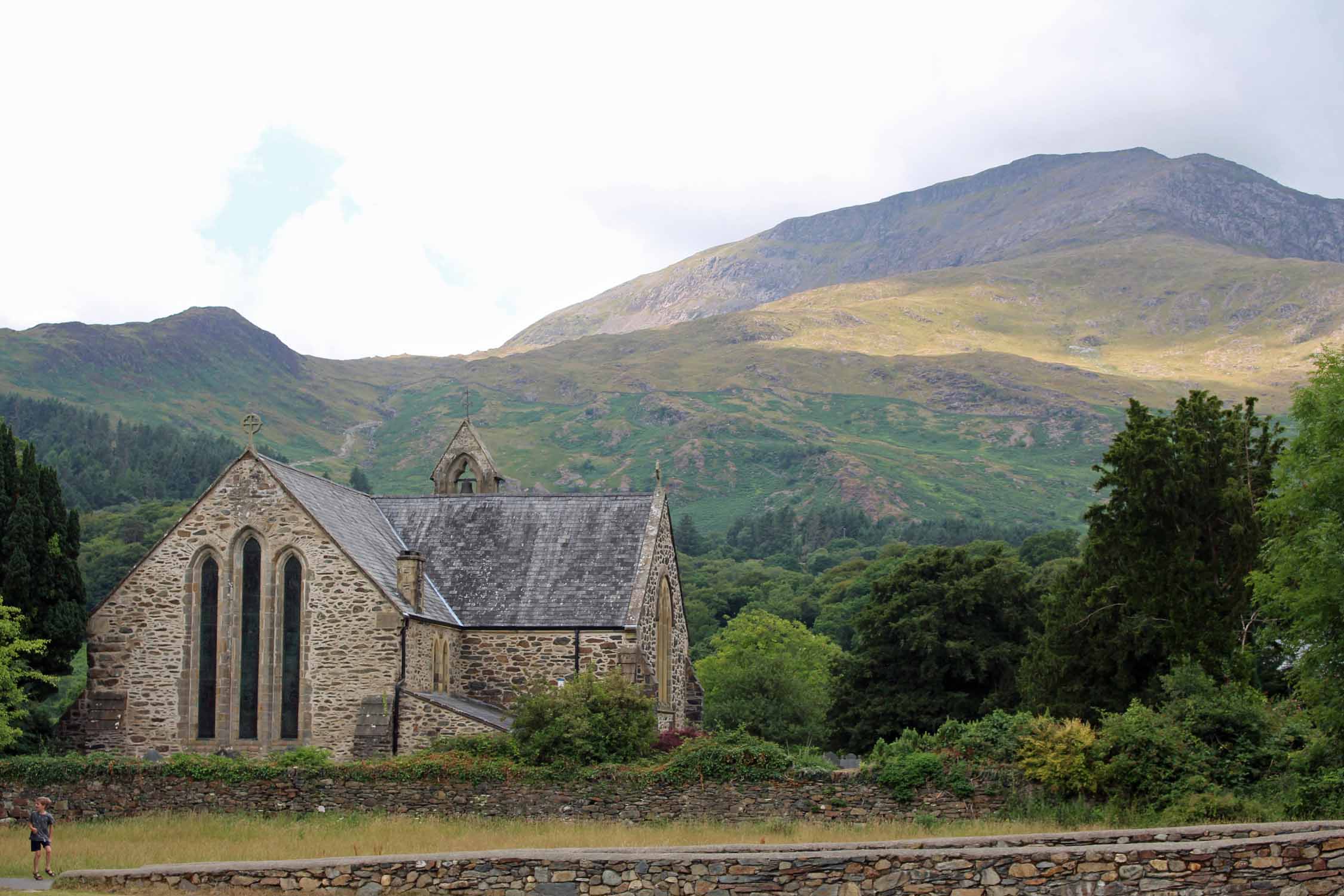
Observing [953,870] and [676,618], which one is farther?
[676,618]

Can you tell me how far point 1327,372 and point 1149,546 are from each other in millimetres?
7459

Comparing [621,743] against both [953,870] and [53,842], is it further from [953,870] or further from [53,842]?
[953,870]

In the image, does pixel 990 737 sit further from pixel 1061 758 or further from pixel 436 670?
pixel 436 670

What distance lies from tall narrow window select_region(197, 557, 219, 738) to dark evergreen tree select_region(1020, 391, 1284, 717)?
76.9 ft

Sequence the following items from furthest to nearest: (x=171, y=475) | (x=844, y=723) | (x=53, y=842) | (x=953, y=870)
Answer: (x=171, y=475), (x=844, y=723), (x=53, y=842), (x=953, y=870)

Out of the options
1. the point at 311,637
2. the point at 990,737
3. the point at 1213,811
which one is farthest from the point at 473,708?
the point at 1213,811

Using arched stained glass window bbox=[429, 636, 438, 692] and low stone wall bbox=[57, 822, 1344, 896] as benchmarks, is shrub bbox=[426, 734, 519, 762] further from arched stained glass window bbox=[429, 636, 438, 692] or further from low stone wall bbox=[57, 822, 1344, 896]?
low stone wall bbox=[57, 822, 1344, 896]

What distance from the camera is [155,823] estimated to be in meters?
27.3

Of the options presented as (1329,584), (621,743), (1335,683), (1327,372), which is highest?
(1327,372)

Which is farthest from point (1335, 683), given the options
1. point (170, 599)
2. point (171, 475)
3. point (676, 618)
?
point (171, 475)

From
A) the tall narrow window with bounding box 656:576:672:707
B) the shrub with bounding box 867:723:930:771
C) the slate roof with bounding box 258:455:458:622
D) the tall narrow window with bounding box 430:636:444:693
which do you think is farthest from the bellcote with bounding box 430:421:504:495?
the shrub with bounding box 867:723:930:771

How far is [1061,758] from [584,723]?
34.1ft

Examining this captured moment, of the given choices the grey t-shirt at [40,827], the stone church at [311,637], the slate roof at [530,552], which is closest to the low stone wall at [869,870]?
the grey t-shirt at [40,827]

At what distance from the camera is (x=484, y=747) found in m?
30.9
